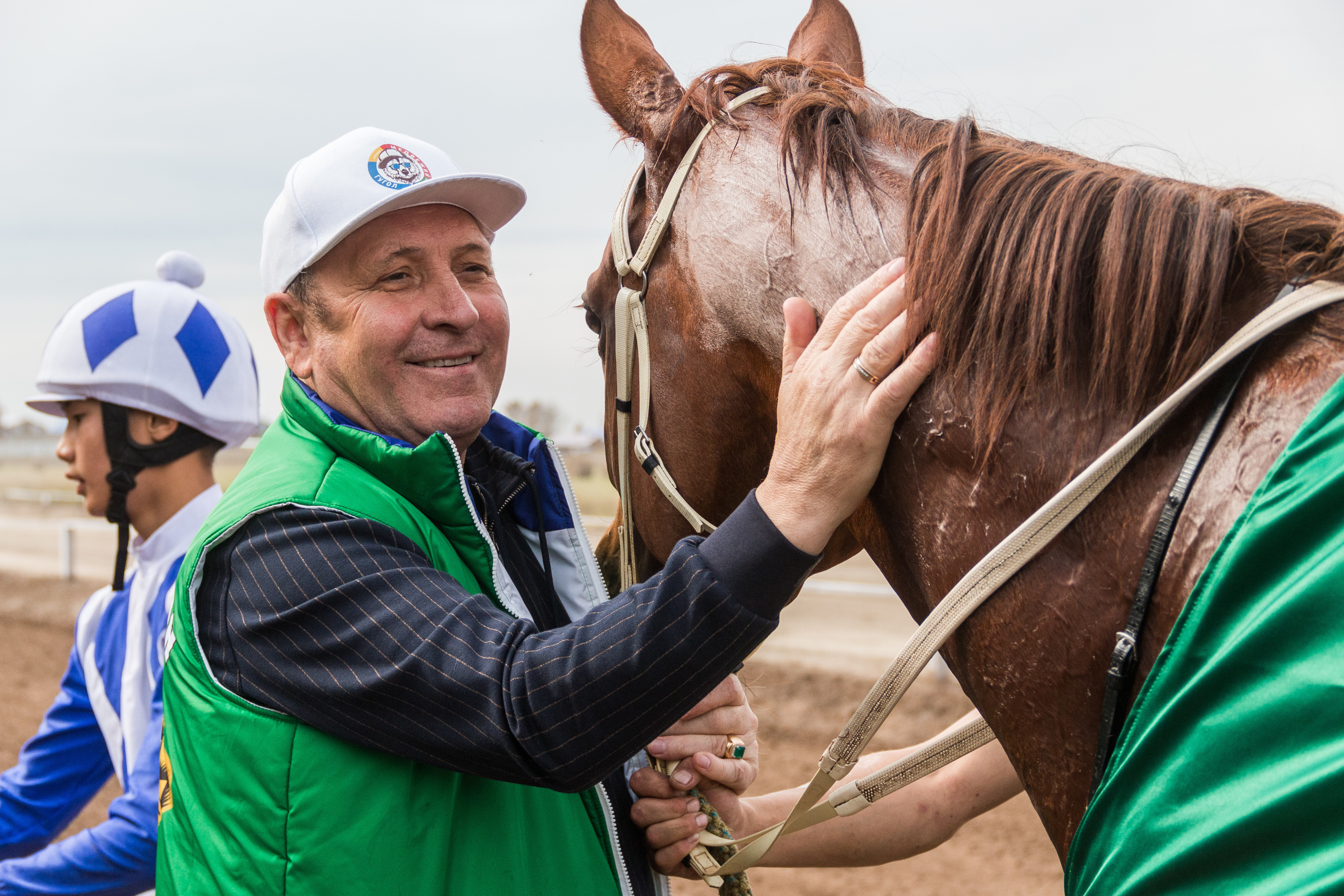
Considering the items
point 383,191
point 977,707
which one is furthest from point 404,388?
point 977,707

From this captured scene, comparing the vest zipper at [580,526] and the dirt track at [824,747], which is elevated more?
the vest zipper at [580,526]

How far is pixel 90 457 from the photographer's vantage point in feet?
10.8

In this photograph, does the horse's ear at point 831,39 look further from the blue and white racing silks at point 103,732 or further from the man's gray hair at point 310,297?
the blue and white racing silks at point 103,732

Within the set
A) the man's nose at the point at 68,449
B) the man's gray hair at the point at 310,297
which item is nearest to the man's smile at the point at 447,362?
the man's gray hair at the point at 310,297

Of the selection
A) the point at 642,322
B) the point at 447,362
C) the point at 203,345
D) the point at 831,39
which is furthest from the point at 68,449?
the point at 831,39

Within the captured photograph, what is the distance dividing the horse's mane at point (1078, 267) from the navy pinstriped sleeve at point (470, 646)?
369mm

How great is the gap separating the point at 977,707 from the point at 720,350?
2.21ft

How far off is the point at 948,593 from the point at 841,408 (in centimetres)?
28

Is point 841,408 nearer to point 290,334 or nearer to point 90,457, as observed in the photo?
point 290,334

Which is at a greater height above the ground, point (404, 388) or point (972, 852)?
point (404, 388)

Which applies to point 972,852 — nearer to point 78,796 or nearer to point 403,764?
point 78,796

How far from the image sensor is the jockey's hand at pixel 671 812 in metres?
1.90

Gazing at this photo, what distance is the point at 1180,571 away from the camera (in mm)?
1074

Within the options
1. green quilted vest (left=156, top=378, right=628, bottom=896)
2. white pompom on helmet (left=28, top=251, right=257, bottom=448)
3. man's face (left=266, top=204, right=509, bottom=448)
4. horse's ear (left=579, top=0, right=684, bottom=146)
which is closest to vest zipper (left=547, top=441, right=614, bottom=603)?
man's face (left=266, top=204, right=509, bottom=448)
